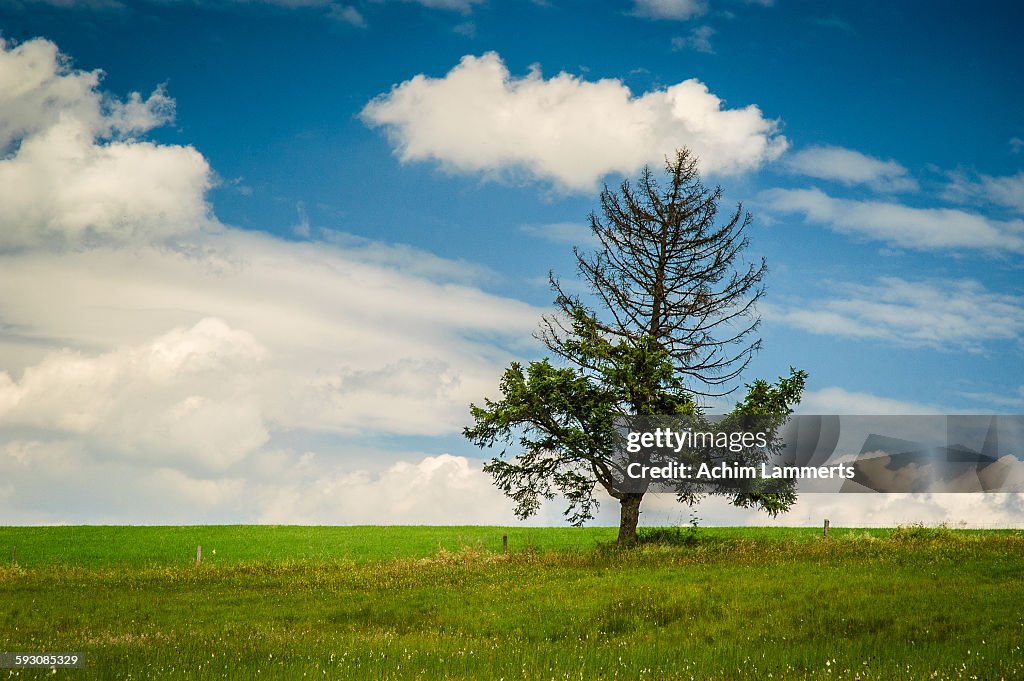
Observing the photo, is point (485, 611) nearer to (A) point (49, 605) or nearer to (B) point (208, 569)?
(A) point (49, 605)

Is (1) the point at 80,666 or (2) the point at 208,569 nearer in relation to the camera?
(1) the point at 80,666

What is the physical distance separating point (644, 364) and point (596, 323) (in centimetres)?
277

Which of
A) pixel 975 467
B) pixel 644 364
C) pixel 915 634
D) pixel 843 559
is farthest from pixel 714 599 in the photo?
pixel 975 467

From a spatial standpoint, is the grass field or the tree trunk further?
the tree trunk

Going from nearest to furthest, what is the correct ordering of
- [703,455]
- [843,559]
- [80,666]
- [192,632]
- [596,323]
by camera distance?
[80,666], [192,632], [843,559], [703,455], [596,323]

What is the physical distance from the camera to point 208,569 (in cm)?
3272

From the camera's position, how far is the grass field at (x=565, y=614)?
14.6 m

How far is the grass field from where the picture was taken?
573 inches

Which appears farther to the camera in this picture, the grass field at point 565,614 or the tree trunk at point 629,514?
the tree trunk at point 629,514

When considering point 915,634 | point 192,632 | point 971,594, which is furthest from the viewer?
point 971,594

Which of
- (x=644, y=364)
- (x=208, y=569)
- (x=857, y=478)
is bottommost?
(x=208, y=569)

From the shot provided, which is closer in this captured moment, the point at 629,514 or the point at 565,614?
the point at 565,614

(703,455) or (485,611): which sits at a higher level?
(703,455)

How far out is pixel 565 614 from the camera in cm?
2002
